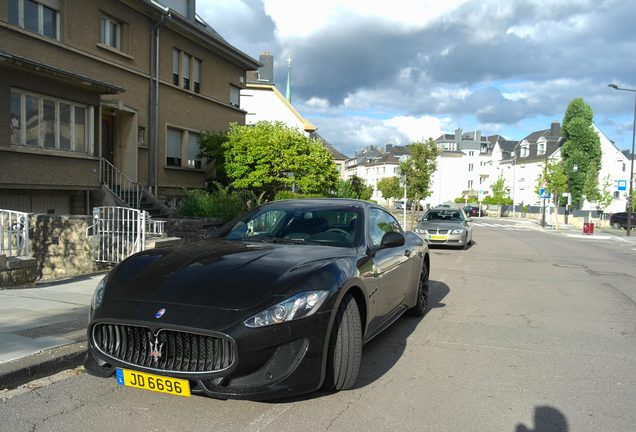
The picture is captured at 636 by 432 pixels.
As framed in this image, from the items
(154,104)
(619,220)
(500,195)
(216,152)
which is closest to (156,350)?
(216,152)

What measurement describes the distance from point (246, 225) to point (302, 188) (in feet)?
40.8

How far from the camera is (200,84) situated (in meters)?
20.5

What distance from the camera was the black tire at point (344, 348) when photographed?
12.0 feet

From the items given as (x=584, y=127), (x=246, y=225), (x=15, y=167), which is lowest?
(x=246, y=225)

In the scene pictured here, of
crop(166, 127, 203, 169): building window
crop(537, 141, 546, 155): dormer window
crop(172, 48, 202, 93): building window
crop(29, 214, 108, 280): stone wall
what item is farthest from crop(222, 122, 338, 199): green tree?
crop(537, 141, 546, 155): dormer window

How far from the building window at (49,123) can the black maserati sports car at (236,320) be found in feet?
31.5

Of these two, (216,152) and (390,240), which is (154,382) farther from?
(216,152)

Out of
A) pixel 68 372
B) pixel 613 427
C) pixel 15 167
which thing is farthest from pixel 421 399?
pixel 15 167

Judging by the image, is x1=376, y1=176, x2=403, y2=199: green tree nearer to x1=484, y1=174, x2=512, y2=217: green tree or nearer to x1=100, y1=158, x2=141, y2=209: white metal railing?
x1=484, y1=174, x2=512, y2=217: green tree

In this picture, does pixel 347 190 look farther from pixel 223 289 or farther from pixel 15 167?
pixel 223 289

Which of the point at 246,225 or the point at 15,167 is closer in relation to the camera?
the point at 246,225

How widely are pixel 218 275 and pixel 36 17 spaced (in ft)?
41.3

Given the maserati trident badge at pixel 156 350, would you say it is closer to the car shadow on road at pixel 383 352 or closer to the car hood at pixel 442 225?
the car shadow on road at pixel 383 352

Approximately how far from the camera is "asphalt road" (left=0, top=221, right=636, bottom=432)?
11.4 ft
